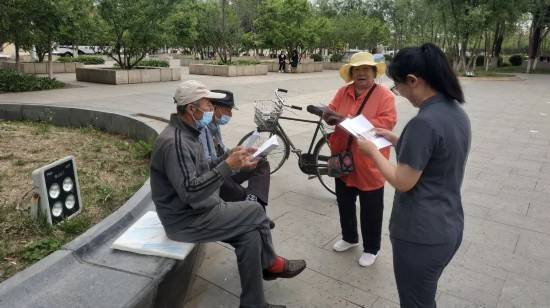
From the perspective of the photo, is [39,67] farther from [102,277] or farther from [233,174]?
[102,277]

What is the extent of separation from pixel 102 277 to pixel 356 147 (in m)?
2.01

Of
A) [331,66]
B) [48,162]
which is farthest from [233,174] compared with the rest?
[331,66]

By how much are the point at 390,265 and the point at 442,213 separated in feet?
5.52

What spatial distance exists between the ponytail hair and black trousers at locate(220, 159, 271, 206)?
6.28ft

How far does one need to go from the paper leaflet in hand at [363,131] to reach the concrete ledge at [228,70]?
19203 mm

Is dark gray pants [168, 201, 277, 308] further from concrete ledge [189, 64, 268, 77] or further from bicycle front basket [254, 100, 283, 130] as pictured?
concrete ledge [189, 64, 268, 77]

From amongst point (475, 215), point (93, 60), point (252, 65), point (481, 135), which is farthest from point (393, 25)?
point (475, 215)

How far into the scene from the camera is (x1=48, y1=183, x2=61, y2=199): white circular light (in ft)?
10.6

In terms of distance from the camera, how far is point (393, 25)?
48.0 meters

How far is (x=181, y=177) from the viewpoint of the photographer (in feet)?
8.10

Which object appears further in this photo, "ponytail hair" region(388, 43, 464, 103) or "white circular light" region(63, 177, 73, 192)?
"white circular light" region(63, 177, 73, 192)

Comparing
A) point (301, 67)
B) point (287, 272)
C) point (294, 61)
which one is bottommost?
point (287, 272)

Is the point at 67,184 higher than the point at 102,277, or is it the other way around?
the point at 67,184

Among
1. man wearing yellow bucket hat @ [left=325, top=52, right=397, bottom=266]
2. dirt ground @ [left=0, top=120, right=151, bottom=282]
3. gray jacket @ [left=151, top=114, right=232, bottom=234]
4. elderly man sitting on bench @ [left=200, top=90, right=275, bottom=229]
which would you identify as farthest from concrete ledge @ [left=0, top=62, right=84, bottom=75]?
gray jacket @ [left=151, top=114, right=232, bottom=234]
